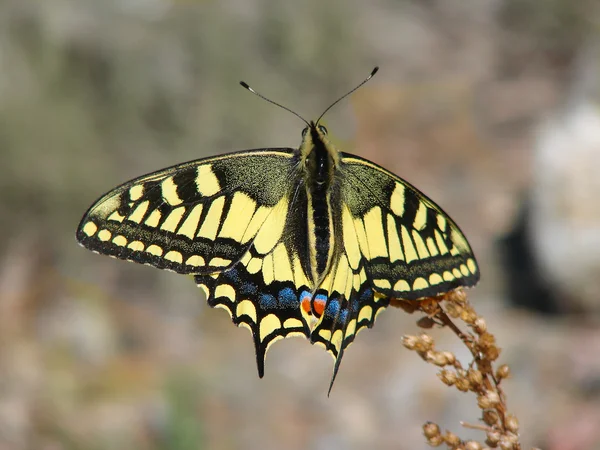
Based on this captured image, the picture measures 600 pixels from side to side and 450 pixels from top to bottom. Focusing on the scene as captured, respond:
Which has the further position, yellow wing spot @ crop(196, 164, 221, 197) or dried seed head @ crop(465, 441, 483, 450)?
yellow wing spot @ crop(196, 164, 221, 197)

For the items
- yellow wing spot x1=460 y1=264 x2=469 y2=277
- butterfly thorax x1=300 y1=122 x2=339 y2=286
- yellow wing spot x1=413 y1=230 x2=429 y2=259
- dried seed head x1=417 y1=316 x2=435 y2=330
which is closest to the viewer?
dried seed head x1=417 y1=316 x2=435 y2=330

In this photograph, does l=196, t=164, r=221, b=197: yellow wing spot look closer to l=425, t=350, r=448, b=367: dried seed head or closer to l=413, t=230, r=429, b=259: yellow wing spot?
l=413, t=230, r=429, b=259: yellow wing spot

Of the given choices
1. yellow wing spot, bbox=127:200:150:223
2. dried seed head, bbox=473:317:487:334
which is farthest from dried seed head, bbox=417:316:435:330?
yellow wing spot, bbox=127:200:150:223

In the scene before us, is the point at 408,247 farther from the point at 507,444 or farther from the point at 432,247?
the point at 507,444

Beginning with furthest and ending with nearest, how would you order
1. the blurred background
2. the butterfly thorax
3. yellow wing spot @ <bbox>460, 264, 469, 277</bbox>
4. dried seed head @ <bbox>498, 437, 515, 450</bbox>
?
the blurred background → the butterfly thorax → yellow wing spot @ <bbox>460, 264, 469, 277</bbox> → dried seed head @ <bbox>498, 437, 515, 450</bbox>

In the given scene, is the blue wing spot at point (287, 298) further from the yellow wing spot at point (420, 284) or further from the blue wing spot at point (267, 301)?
the yellow wing spot at point (420, 284)

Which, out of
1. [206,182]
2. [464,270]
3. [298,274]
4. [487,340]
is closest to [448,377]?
[487,340]

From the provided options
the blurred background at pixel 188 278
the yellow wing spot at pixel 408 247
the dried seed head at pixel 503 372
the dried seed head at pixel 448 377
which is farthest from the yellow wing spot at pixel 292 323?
the blurred background at pixel 188 278

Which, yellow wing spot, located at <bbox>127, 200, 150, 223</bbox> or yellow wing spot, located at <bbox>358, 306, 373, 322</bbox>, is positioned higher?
yellow wing spot, located at <bbox>127, 200, 150, 223</bbox>

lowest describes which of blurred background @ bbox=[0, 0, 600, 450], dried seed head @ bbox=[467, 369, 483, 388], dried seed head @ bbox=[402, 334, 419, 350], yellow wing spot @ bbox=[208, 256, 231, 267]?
dried seed head @ bbox=[467, 369, 483, 388]
